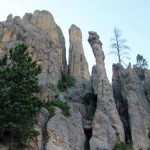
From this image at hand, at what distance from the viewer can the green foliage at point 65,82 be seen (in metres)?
54.8

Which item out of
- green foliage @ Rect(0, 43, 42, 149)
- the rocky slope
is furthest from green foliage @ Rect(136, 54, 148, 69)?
green foliage @ Rect(0, 43, 42, 149)

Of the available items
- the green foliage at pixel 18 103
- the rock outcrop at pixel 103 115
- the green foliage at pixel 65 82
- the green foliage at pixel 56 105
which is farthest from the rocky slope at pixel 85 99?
the green foliage at pixel 18 103

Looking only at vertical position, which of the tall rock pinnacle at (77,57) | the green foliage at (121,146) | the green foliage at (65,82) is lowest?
the green foliage at (121,146)

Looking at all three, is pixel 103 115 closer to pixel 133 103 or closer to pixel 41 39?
pixel 133 103

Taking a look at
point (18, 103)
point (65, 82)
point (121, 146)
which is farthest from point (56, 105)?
point (65, 82)

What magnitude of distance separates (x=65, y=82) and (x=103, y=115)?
16.7m

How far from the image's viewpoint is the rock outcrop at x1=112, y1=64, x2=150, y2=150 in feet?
138

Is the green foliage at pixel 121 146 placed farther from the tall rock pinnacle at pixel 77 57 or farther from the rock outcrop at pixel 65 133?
the tall rock pinnacle at pixel 77 57

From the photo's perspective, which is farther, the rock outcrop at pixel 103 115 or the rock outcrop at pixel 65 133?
the rock outcrop at pixel 103 115

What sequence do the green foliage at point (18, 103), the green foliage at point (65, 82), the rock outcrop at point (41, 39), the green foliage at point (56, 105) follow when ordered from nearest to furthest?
the green foliage at point (18, 103), the green foliage at point (56, 105), the green foliage at point (65, 82), the rock outcrop at point (41, 39)

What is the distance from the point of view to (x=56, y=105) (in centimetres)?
4197

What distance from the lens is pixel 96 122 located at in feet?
134

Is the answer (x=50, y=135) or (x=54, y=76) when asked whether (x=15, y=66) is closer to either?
(x=50, y=135)

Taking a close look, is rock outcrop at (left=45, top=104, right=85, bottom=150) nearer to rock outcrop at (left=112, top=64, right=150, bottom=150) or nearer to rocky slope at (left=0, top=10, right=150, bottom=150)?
rocky slope at (left=0, top=10, right=150, bottom=150)
